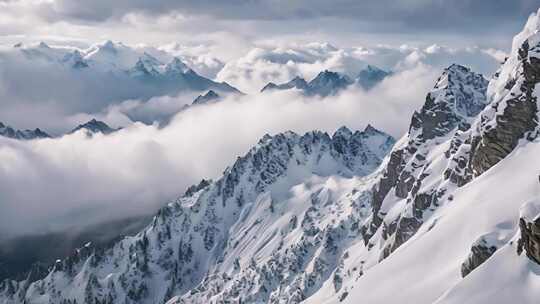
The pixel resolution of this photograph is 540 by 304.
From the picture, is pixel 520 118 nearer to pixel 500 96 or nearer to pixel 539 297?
pixel 500 96

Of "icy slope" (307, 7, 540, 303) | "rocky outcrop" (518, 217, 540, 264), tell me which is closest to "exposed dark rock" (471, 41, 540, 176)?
"icy slope" (307, 7, 540, 303)

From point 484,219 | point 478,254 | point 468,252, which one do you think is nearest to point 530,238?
point 478,254

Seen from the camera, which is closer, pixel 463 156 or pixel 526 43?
pixel 526 43

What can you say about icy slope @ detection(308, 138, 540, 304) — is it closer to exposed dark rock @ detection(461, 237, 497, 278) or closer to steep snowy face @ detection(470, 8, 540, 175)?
exposed dark rock @ detection(461, 237, 497, 278)

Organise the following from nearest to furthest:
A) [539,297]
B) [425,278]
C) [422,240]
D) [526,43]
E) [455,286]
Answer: [539,297]
[455,286]
[425,278]
[422,240]
[526,43]

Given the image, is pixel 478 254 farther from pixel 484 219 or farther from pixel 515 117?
pixel 515 117

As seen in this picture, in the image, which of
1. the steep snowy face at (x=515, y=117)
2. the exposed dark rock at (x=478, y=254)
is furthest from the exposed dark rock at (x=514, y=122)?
the exposed dark rock at (x=478, y=254)

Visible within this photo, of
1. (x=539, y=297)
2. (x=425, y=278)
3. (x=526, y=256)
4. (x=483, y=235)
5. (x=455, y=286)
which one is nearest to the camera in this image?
(x=539, y=297)

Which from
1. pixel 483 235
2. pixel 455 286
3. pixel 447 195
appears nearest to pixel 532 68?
pixel 447 195

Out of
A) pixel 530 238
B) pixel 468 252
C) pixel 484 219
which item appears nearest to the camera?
pixel 530 238

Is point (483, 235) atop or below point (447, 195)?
atop

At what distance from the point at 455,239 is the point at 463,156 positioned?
59750mm

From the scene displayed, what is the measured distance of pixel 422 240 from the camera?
152000mm

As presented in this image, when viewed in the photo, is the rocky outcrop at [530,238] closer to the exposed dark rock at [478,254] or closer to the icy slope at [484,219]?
the icy slope at [484,219]
